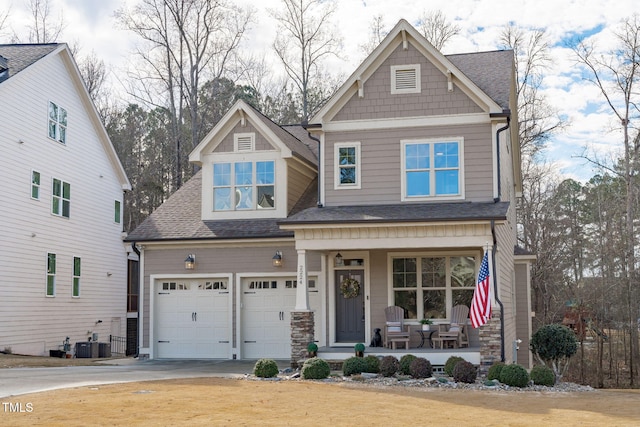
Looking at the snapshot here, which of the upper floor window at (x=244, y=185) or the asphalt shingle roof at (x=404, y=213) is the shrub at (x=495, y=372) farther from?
the upper floor window at (x=244, y=185)

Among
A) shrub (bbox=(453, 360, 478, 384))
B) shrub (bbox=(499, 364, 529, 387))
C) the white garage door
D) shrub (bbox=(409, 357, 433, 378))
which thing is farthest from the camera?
the white garage door

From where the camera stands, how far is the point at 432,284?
62.4ft

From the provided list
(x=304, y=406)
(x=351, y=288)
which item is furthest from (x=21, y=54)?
(x=304, y=406)

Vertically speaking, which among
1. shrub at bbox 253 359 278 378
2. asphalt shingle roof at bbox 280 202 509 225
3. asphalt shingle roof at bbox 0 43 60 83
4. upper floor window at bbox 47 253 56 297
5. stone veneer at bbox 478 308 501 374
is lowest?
shrub at bbox 253 359 278 378

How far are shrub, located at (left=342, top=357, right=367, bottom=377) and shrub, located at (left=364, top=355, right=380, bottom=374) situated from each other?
0.32 ft

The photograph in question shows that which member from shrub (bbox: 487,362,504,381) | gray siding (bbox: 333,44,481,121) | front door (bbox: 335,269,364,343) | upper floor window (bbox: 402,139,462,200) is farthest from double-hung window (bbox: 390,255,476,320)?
gray siding (bbox: 333,44,481,121)

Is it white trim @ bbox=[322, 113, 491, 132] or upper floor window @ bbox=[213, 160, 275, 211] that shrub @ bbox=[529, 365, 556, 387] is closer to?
white trim @ bbox=[322, 113, 491, 132]

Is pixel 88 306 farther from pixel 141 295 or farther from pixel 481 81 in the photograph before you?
pixel 481 81

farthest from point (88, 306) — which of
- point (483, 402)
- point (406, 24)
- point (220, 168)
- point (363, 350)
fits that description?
point (483, 402)

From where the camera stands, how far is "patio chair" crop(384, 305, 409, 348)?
18.1 m

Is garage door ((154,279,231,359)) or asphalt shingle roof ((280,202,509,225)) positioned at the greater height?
asphalt shingle roof ((280,202,509,225))

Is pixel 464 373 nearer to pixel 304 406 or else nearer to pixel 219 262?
pixel 304 406

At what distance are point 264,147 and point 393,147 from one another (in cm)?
403

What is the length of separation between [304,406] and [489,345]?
5.90m
